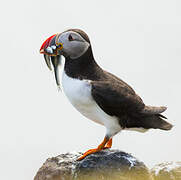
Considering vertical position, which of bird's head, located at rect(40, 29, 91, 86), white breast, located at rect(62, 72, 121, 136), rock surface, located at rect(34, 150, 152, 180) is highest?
bird's head, located at rect(40, 29, 91, 86)

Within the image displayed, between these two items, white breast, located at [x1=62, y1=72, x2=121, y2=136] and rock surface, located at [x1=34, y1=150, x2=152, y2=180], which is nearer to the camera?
white breast, located at [x1=62, y1=72, x2=121, y2=136]

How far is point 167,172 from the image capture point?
941 cm

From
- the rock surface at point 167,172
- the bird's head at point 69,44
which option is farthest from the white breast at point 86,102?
the rock surface at point 167,172

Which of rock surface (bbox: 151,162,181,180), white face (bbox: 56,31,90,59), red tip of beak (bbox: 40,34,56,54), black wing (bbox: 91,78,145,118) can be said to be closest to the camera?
black wing (bbox: 91,78,145,118)

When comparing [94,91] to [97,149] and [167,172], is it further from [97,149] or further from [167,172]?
[167,172]

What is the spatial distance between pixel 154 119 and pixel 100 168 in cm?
117

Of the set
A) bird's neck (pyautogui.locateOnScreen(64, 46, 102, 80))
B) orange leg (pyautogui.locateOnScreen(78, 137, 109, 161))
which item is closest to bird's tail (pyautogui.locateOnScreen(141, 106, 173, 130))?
orange leg (pyautogui.locateOnScreen(78, 137, 109, 161))

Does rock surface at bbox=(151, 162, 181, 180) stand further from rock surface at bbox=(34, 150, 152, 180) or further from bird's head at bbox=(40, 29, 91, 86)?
bird's head at bbox=(40, 29, 91, 86)

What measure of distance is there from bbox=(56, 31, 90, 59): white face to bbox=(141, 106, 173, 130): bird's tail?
1.36m

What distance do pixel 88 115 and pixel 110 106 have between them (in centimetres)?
46

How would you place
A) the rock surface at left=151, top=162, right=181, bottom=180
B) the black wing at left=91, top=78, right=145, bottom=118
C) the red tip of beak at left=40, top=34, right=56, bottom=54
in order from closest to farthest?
1. the black wing at left=91, top=78, right=145, bottom=118
2. the red tip of beak at left=40, top=34, right=56, bottom=54
3. the rock surface at left=151, top=162, right=181, bottom=180

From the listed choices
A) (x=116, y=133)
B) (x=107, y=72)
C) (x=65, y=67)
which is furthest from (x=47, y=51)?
(x=116, y=133)

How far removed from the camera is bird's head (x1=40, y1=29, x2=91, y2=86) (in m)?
8.27

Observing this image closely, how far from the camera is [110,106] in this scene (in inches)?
320
